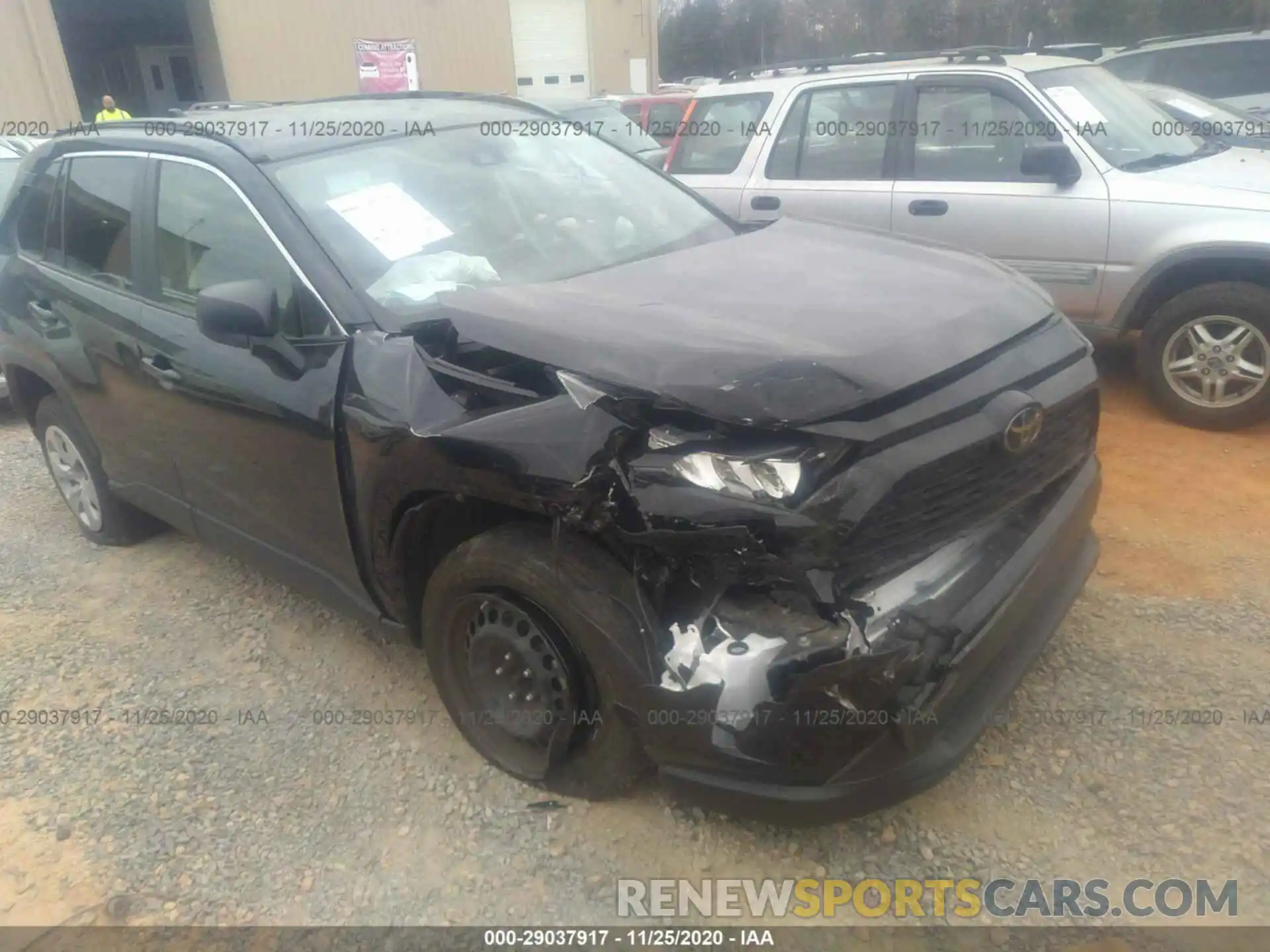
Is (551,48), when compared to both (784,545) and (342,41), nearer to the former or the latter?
(342,41)

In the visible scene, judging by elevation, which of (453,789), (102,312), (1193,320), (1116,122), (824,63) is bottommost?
(453,789)

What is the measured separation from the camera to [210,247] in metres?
3.05

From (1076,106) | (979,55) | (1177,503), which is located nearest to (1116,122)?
(1076,106)

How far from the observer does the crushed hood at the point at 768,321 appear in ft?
6.72

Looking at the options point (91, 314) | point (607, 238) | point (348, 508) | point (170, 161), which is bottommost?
point (348, 508)

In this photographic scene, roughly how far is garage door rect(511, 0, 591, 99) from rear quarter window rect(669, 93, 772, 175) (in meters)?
18.3

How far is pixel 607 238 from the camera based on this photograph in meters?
3.23

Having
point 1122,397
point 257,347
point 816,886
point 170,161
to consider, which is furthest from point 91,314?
point 1122,397

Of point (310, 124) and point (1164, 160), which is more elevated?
point (310, 124)

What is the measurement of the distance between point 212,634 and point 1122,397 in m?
4.72

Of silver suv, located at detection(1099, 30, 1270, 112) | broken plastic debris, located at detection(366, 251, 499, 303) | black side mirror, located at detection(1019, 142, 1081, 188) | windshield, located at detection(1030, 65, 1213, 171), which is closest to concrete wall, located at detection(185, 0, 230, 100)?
silver suv, located at detection(1099, 30, 1270, 112)

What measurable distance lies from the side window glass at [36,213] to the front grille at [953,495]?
12.3ft

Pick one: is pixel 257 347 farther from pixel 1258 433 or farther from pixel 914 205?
pixel 1258 433

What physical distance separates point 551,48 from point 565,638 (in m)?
24.2
